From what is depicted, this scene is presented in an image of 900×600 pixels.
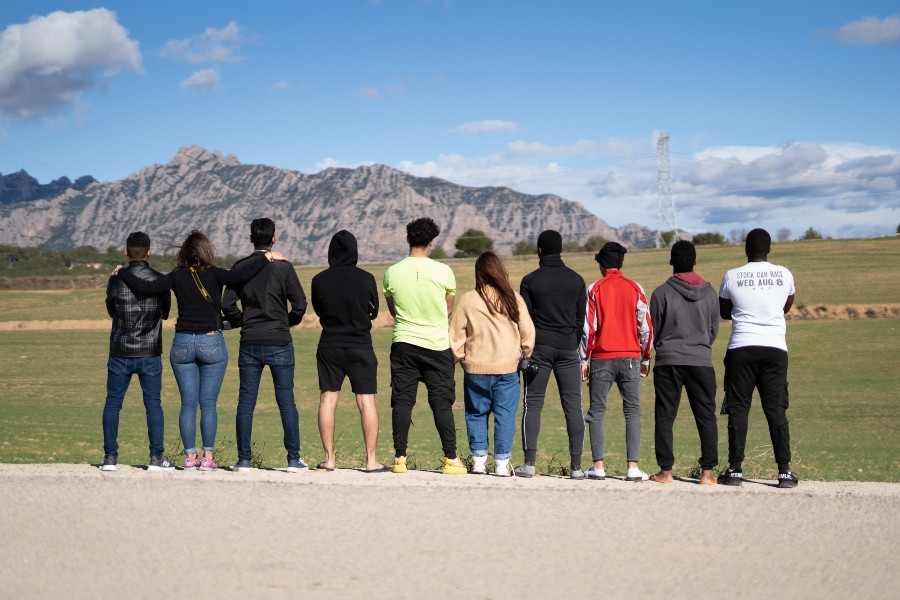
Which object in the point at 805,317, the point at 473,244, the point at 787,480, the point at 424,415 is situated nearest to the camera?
the point at 787,480

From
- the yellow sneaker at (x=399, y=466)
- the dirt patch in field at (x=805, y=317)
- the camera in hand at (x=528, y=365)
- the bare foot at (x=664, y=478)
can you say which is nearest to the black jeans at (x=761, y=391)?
the bare foot at (x=664, y=478)

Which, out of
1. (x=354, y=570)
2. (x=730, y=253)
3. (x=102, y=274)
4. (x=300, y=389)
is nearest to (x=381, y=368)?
(x=300, y=389)

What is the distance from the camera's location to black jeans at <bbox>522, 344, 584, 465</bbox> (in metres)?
8.55

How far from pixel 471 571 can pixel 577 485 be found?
2540mm

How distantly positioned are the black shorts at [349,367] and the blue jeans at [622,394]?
74.6 inches

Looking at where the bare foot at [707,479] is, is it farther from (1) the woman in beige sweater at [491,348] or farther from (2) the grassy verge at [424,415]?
(1) the woman in beige sweater at [491,348]

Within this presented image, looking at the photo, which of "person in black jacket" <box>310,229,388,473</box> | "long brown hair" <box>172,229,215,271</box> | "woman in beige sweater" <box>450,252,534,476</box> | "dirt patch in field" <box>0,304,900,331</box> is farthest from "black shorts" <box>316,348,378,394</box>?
"dirt patch in field" <box>0,304,900,331</box>

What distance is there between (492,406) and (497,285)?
1098 millimetres

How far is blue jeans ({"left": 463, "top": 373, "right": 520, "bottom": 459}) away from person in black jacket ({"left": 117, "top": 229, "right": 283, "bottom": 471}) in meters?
2.10

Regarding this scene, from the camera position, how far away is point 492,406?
28.5 feet

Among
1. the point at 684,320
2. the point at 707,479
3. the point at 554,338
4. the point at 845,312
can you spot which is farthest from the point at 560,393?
the point at 845,312

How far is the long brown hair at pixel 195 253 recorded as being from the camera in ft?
27.8

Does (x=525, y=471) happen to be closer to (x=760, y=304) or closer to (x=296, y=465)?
(x=296, y=465)

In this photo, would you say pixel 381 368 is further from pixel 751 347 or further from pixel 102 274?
pixel 102 274
